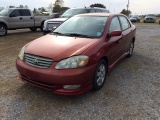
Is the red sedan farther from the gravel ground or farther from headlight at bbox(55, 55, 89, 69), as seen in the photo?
the gravel ground

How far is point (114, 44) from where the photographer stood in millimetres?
4359

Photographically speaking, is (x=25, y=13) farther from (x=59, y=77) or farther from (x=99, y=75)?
(x=59, y=77)

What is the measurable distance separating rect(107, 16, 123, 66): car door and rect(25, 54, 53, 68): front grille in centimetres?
145

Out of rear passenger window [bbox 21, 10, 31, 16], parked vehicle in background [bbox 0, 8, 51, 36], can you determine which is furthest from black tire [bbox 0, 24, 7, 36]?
rear passenger window [bbox 21, 10, 31, 16]

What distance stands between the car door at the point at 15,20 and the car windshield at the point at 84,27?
328 inches

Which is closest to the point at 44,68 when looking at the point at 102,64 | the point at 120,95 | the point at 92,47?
the point at 92,47

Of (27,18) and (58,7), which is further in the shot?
(58,7)

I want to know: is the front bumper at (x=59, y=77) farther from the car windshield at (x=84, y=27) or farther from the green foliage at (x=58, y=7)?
the green foliage at (x=58, y=7)

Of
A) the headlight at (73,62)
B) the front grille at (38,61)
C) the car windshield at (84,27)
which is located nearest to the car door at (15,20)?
the car windshield at (84,27)

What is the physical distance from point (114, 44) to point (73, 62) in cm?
156

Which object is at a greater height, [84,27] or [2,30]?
[84,27]

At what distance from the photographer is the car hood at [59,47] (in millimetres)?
3300

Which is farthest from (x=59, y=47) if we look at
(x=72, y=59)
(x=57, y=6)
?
(x=57, y=6)

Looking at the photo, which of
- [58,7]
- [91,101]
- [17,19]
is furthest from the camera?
[58,7]
